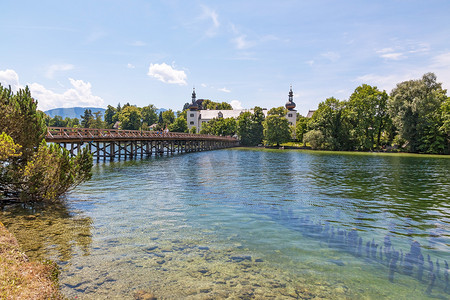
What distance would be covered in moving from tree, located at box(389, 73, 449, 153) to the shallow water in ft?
182

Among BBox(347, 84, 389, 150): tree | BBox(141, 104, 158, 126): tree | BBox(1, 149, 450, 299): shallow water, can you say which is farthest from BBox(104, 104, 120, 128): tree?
BBox(1, 149, 450, 299): shallow water

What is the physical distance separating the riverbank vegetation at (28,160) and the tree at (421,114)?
70.4 m

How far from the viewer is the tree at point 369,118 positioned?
2977 inches

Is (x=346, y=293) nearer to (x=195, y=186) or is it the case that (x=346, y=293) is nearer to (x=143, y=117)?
(x=195, y=186)

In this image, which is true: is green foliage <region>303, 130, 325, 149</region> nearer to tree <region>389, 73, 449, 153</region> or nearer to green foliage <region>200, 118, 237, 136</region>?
tree <region>389, 73, 449, 153</region>

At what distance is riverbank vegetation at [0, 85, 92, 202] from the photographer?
11953 mm

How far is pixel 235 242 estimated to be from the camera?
357 inches

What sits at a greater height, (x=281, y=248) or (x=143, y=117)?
(x=143, y=117)

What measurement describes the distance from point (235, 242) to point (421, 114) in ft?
230

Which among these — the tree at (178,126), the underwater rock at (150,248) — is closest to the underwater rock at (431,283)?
the underwater rock at (150,248)

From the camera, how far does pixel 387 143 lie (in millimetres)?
77875

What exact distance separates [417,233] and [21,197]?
16.3m

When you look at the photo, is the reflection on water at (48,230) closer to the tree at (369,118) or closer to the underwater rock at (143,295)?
the underwater rock at (143,295)

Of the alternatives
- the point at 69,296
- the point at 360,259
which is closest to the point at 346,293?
the point at 360,259
